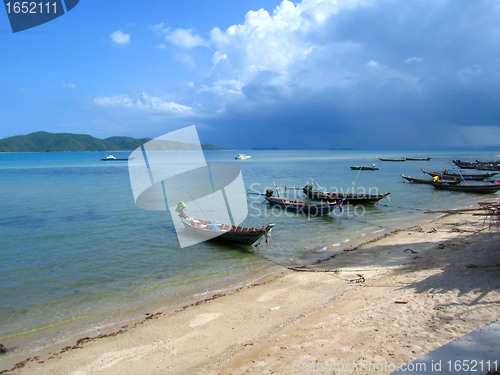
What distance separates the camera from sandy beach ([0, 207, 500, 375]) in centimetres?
635

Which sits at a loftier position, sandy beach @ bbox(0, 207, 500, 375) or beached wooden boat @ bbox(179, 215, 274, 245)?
beached wooden boat @ bbox(179, 215, 274, 245)

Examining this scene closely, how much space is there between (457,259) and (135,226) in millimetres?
18011

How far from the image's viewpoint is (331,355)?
20.6 ft

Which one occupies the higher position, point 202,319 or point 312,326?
point 312,326

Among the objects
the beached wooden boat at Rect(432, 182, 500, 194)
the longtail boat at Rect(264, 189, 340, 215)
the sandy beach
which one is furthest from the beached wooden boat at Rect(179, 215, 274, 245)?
the beached wooden boat at Rect(432, 182, 500, 194)

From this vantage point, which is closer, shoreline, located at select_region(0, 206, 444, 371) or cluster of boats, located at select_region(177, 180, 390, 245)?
shoreline, located at select_region(0, 206, 444, 371)

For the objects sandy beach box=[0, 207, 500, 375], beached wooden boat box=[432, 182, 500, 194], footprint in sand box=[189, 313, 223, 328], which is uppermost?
beached wooden boat box=[432, 182, 500, 194]

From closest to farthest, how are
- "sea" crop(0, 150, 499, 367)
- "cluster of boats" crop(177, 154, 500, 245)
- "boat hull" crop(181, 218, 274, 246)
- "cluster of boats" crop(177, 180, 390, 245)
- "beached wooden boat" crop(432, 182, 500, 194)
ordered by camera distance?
"sea" crop(0, 150, 499, 367) → "boat hull" crop(181, 218, 274, 246) → "cluster of boats" crop(177, 180, 390, 245) → "cluster of boats" crop(177, 154, 500, 245) → "beached wooden boat" crop(432, 182, 500, 194)

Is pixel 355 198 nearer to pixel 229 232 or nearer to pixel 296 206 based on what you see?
pixel 296 206

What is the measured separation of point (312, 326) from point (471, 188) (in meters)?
35.5

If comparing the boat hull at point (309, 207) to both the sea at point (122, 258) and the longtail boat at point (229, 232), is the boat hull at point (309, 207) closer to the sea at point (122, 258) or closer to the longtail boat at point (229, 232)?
the sea at point (122, 258)

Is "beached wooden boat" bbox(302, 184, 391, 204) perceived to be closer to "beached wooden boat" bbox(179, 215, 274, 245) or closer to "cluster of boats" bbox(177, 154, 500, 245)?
"cluster of boats" bbox(177, 154, 500, 245)

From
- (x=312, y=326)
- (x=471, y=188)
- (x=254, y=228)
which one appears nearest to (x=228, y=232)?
(x=254, y=228)

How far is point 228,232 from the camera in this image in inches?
658
